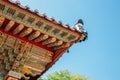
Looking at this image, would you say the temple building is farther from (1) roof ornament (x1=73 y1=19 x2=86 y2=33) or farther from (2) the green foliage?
(2) the green foliage

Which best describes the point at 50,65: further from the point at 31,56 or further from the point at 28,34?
the point at 28,34

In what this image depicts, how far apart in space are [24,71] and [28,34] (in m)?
1.03

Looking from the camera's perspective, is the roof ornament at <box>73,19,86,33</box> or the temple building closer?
the temple building

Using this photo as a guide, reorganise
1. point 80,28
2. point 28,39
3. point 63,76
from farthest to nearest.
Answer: point 63,76 → point 28,39 → point 80,28

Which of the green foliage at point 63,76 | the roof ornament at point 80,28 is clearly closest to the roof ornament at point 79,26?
the roof ornament at point 80,28

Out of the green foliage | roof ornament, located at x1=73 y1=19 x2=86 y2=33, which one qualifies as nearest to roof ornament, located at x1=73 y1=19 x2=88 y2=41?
roof ornament, located at x1=73 y1=19 x2=86 y2=33

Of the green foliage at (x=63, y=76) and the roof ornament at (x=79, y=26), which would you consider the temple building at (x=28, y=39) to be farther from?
the green foliage at (x=63, y=76)

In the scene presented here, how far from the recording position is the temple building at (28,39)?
251 inches

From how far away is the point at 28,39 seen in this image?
700 centimetres

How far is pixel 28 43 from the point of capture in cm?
700

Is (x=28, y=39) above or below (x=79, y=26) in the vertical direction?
below

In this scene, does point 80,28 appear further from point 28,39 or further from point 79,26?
point 28,39

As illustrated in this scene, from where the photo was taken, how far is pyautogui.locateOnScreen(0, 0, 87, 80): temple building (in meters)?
6.38

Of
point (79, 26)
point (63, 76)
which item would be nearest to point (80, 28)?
point (79, 26)
